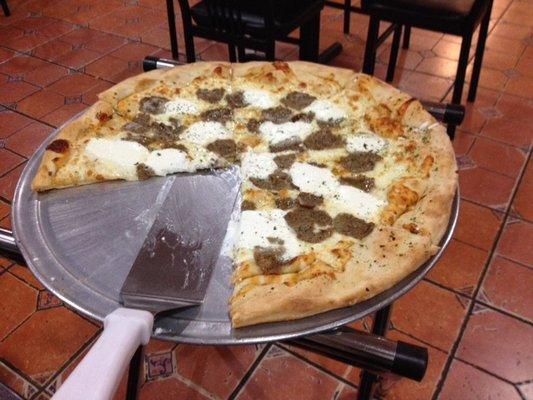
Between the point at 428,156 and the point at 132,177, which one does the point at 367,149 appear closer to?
the point at 428,156

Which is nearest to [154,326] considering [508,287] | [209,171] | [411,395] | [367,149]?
[209,171]

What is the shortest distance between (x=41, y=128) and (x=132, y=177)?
1.85 meters

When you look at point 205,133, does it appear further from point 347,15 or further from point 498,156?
point 347,15

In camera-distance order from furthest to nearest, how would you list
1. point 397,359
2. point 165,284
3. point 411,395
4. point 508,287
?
point 508,287
point 411,395
point 165,284
point 397,359

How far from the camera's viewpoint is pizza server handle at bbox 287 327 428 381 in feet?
2.80

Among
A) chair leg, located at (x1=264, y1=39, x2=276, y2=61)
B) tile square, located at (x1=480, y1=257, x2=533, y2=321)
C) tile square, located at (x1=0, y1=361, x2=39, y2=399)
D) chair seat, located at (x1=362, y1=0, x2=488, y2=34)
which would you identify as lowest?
tile square, located at (x1=0, y1=361, x2=39, y2=399)

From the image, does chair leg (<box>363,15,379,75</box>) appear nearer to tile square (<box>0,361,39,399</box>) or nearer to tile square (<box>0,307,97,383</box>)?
tile square (<box>0,307,97,383</box>)

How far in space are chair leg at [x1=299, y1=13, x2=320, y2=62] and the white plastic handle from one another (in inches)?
85.3

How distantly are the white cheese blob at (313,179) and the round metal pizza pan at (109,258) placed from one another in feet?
1.01

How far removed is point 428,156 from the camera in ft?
4.35

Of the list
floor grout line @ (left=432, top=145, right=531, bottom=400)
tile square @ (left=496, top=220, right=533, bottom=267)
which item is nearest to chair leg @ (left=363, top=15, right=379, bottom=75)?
floor grout line @ (left=432, top=145, right=531, bottom=400)

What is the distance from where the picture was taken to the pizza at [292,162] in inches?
41.1

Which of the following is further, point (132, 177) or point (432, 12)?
point (432, 12)

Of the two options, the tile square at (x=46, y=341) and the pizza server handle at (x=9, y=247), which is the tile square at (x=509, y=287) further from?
the pizza server handle at (x=9, y=247)
